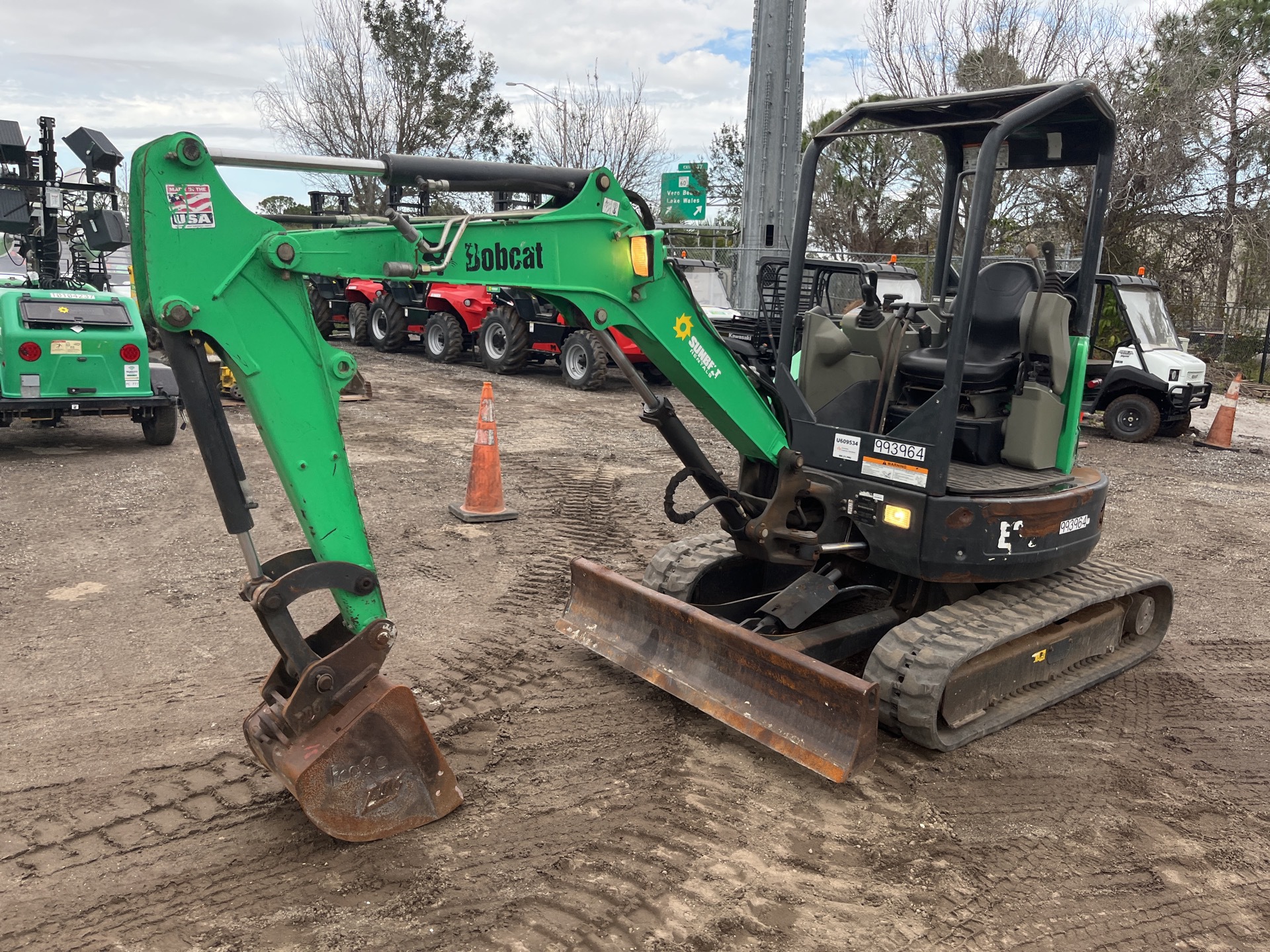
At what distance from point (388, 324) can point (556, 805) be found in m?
17.0

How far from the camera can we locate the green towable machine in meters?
8.99

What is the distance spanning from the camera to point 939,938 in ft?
10.1

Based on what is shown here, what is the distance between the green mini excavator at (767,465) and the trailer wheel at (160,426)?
651cm

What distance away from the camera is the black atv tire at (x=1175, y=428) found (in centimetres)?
1292

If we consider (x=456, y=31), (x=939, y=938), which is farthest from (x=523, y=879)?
(x=456, y=31)

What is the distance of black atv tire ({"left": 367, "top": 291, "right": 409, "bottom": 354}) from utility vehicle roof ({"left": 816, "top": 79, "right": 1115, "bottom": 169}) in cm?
1556

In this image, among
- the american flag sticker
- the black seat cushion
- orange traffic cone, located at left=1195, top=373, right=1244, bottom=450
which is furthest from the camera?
orange traffic cone, located at left=1195, top=373, right=1244, bottom=450

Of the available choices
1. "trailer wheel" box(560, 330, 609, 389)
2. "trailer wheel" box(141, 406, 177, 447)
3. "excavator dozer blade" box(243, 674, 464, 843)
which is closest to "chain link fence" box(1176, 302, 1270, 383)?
"trailer wheel" box(560, 330, 609, 389)

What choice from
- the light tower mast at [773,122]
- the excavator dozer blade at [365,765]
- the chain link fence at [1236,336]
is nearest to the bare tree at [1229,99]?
the chain link fence at [1236,336]

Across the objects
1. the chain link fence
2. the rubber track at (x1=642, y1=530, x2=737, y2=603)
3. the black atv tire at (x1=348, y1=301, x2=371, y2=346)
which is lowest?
the rubber track at (x1=642, y1=530, x2=737, y2=603)

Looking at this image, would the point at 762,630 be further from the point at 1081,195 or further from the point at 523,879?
the point at 1081,195

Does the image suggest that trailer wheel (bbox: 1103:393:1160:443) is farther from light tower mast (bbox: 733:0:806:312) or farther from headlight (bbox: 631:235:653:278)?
headlight (bbox: 631:235:653:278)

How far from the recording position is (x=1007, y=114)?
423 centimetres

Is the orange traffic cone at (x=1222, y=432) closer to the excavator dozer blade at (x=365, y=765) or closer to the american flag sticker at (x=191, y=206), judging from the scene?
the excavator dozer blade at (x=365, y=765)
